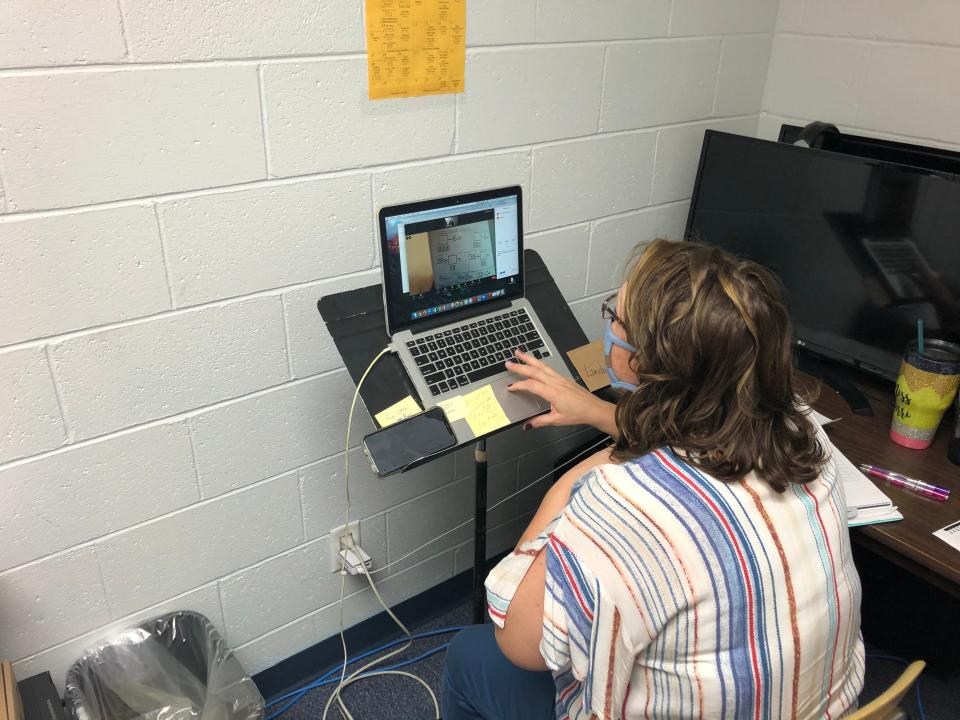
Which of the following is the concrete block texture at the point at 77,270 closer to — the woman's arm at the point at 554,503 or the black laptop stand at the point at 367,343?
the black laptop stand at the point at 367,343

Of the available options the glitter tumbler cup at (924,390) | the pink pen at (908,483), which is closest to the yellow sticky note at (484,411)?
the pink pen at (908,483)

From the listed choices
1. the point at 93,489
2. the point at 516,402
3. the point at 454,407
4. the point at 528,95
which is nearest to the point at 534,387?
the point at 516,402

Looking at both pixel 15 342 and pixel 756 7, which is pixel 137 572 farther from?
pixel 756 7

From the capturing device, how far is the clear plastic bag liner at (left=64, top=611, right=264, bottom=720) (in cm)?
153

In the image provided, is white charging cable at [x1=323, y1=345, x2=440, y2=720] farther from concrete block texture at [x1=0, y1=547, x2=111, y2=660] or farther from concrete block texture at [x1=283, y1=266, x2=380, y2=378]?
concrete block texture at [x1=0, y1=547, x2=111, y2=660]

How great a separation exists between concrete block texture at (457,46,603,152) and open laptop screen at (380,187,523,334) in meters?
0.32

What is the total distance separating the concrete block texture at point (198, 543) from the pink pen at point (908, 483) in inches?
45.9

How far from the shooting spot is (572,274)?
200 centimetres

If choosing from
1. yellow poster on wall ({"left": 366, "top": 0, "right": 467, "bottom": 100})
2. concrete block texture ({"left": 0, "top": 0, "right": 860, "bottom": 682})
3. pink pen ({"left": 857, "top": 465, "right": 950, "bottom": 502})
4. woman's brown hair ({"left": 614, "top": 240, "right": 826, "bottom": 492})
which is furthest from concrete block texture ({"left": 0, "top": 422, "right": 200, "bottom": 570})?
pink pen ({"left": 857, "top": 465, "right": 950, "bottom": 502})

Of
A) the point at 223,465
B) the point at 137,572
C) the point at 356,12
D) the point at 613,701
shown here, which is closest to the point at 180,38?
the point at 356,12

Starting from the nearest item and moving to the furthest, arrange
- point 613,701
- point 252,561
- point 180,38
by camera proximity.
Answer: point 613,701 → point 180,38 → point 252,561

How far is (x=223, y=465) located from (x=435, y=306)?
56 centimetres

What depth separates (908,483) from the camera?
145 centimetres

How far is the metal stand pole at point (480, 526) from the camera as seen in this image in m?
1.47
